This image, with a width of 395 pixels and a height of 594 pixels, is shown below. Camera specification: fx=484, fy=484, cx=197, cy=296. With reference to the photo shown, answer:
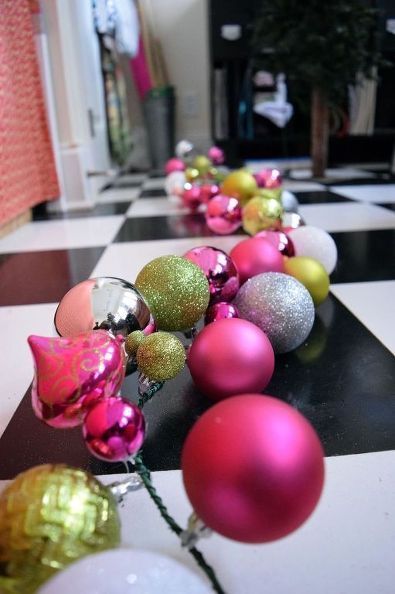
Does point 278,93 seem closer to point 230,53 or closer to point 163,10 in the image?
point 230,53

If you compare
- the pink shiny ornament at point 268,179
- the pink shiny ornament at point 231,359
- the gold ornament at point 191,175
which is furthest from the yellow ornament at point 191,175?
the pink shiny ornament at point 231,359

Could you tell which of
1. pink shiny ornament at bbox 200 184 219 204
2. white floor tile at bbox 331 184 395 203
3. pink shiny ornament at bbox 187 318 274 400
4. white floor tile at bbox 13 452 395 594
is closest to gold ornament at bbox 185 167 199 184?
pink shiny ornament at bbox 200 184 219 204

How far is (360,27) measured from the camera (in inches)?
68.6

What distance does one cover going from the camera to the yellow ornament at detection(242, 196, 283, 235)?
3.06ft

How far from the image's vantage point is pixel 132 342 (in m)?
0.46

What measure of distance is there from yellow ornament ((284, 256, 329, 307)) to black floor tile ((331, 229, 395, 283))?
0.54 ft

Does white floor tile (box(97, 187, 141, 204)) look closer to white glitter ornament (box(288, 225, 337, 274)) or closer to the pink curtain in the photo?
the pink curtain

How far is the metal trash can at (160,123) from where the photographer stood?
2527 mm

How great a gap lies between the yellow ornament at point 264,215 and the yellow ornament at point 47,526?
714 millimetres

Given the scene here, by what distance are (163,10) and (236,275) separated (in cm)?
255

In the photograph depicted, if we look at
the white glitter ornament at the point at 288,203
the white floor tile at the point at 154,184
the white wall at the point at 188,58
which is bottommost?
the white floor tile at the point at 154,184

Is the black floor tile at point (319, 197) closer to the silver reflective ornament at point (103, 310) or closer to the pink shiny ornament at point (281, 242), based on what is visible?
the pink shiny ornament at point (281, 242)

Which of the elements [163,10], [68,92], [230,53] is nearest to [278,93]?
[230,53]

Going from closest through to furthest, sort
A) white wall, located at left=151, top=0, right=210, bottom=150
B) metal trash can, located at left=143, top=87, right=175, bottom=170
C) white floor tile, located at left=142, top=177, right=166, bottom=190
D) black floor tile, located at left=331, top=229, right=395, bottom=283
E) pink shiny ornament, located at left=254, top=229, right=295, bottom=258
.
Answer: pink shiny ornament, located at left=254, top=229, right=295, bottom=258 → black floor tile, located at left=331, top=229, right=395, bottom=283 → white floor tile, located at left=142, top=177, right=166, bottom=190 → metal trash can, located at left=143, top=87, right=175, bottom=170 → white wall, located at left=151, top=0, right=210, bottom=150
